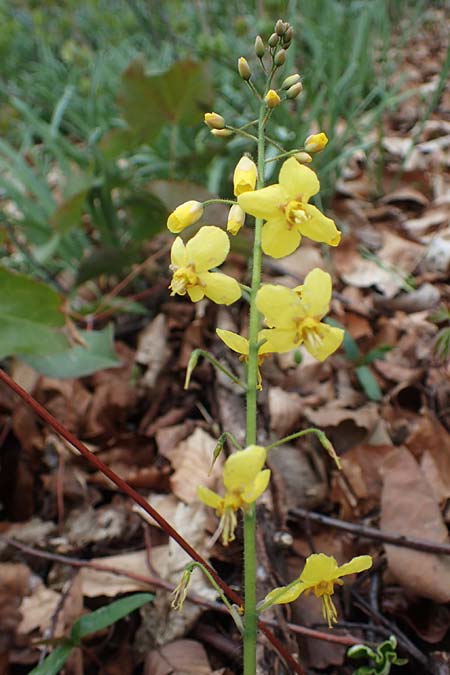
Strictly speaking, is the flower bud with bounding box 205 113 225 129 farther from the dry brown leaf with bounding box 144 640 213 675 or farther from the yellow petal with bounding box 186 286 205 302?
the dry brown leaf with bounding box 144 640 213 675

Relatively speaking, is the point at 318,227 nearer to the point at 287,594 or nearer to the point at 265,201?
the point at 265,201

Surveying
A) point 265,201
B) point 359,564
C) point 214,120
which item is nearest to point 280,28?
point 214,120

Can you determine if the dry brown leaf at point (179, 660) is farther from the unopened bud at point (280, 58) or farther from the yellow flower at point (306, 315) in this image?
the unopened bud at point (280, 58)

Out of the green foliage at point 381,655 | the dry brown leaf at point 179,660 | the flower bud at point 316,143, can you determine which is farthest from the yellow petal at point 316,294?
the dry brown leaf at point 179,660

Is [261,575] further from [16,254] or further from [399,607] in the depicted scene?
[16,254]

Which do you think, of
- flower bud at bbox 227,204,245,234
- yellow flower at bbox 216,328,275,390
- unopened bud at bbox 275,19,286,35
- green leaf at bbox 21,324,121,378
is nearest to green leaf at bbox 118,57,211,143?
green leaf at bbox 21,324,121,378
